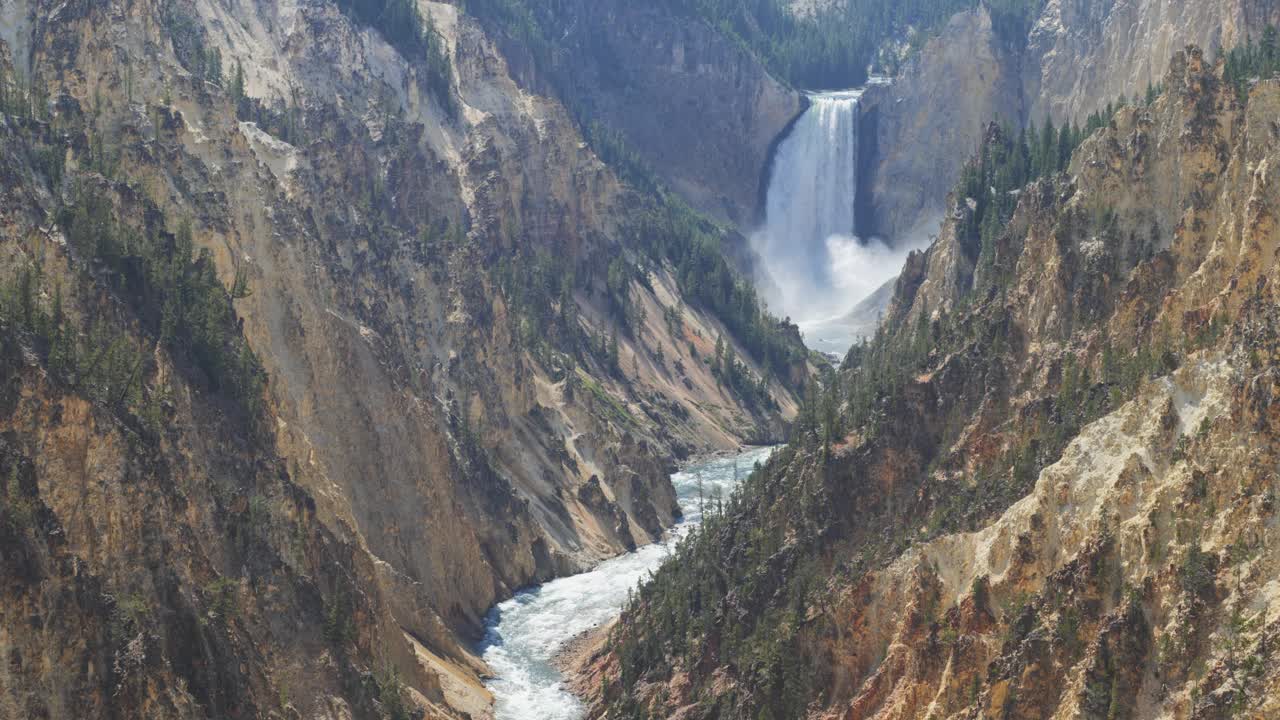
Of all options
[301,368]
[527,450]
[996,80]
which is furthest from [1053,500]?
[996,80]

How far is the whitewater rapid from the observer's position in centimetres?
7549

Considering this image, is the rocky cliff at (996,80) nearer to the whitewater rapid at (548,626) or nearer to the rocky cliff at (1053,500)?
the whitewater rapid at (548,626)

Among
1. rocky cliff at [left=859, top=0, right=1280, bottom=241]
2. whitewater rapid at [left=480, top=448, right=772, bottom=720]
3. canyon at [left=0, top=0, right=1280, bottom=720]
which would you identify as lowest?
whitewater rapid at [left=480, top=448, right=772, bottom=720]

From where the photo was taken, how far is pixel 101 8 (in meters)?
88.8

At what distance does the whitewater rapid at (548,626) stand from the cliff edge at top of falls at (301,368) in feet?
5.48

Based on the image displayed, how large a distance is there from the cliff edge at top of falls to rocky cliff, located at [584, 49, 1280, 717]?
1423 centimetres

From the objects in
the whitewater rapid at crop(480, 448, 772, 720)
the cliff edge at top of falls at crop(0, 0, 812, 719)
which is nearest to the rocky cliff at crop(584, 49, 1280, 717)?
the whitewater rapid at crop(480, 448, 772, 720)

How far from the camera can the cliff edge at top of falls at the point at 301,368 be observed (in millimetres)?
49188

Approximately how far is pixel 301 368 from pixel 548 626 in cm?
1890

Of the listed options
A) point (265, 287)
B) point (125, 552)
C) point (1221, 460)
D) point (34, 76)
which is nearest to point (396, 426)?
point (265, 287)

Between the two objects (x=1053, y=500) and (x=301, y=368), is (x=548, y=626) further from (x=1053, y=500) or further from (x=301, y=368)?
(x=1053, y=500)

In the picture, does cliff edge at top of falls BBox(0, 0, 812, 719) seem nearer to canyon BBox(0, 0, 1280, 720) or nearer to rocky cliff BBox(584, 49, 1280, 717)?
canyon BBox(0, 0, 1280, 720)

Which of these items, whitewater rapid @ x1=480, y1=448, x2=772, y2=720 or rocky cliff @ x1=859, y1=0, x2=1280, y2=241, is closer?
whitewater rapid @ x1=480, y1=448, x2=772, y2=720

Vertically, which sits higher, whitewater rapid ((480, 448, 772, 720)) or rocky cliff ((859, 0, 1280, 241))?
rocky cliff ((859, 0, 1280, 241))
